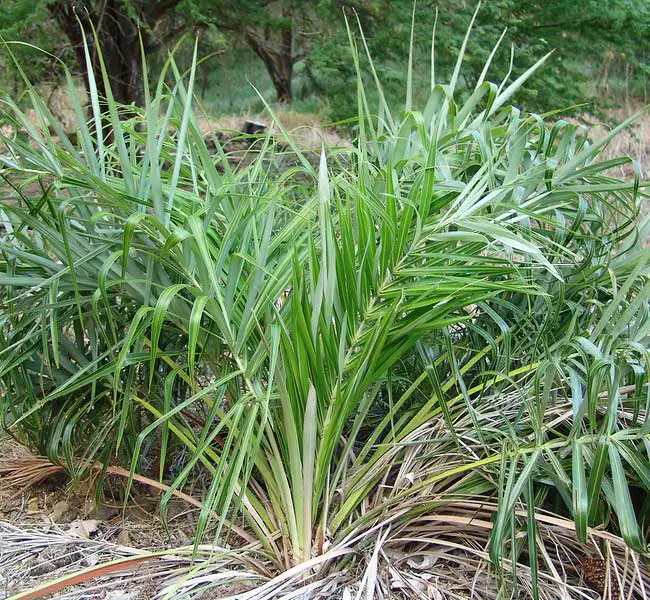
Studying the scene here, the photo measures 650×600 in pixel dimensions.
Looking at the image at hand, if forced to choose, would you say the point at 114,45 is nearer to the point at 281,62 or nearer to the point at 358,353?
the point at 281,62

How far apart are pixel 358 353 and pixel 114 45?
5.47 m

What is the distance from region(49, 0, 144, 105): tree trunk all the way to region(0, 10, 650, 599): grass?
15.1ft

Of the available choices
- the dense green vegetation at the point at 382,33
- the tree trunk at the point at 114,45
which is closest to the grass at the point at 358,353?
the dense green vegetation at the point at 382,33

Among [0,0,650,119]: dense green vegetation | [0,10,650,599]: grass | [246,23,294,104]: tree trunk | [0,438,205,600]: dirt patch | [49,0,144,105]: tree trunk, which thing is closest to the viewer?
[0,10,650,599]: grass

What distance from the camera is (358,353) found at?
4.60 feet

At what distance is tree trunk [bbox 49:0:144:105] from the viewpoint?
5734mm

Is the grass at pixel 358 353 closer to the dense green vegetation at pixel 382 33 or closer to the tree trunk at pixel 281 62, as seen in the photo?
the dense green vegetation at pixel 382 33

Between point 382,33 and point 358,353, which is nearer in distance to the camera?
point 358,353

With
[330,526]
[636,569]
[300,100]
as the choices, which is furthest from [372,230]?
[300,100]

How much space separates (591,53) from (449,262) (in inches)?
206

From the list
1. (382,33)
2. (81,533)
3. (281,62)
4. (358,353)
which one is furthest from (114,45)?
(358,353)

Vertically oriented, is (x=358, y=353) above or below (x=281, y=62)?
above

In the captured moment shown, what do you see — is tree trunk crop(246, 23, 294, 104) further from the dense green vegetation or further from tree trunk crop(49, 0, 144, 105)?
tree trunk crop(49, 0, 144, 105)

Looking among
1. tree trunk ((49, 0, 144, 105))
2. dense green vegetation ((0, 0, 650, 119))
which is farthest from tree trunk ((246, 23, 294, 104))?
tree trunk ((49, 0, 144, 105))
